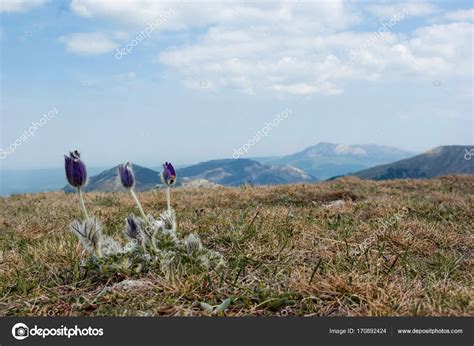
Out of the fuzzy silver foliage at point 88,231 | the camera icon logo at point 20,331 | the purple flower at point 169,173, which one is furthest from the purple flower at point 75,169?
the camera icon logo at point 20,331

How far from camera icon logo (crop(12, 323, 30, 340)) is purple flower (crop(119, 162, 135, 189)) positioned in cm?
165

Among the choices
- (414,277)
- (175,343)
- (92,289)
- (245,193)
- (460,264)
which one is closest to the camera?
(175,343)

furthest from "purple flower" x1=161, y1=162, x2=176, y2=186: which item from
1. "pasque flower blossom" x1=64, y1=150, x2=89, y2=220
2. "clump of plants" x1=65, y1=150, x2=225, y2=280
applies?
"pasque flower blossom" x1=64, y1=150, x2=89, y2=220

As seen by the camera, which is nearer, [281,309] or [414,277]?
[281,309]

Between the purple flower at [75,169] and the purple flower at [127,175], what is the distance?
1.30 ft

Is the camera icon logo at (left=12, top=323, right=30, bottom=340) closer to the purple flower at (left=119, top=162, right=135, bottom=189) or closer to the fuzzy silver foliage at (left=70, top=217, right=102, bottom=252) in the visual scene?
the fuzzy silver foliage at (left=70, top=217, right=102, bottom=252)

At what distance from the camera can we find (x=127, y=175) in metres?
4.79

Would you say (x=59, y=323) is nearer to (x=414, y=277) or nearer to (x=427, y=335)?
(x=427, y=335)

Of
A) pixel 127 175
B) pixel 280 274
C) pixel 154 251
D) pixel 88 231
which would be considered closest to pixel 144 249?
pixel 154 251

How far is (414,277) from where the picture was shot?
509cm

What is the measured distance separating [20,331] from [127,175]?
5.72 ft

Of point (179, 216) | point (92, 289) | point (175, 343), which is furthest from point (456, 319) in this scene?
point (179, 216)

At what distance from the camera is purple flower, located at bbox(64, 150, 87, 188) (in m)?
4.45

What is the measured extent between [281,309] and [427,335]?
3.90ft
